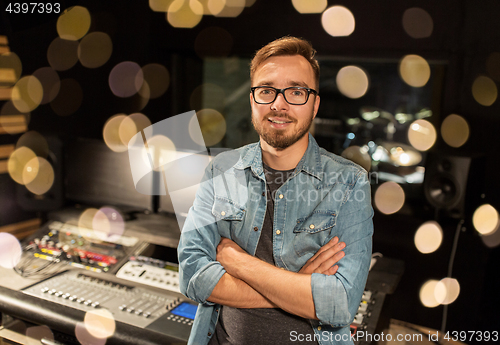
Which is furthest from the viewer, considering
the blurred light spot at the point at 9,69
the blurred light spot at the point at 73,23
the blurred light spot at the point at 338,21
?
the blurred light spot at the point at 338,21

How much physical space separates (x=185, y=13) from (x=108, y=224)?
2.18m

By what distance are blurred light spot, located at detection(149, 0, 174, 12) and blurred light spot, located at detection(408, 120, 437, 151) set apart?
243cm

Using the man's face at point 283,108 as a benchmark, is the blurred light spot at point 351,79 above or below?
above

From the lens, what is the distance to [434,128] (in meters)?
3.00

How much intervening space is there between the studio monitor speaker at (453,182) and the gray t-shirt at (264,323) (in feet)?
4.87

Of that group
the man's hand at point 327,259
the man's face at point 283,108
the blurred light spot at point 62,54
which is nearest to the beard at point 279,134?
the man's face at point 283,108

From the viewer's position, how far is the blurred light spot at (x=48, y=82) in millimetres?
2850

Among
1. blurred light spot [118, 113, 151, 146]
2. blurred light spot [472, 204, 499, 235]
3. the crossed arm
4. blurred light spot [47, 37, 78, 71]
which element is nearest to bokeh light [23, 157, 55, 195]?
blurred light spot [47, 37, 78, 71]

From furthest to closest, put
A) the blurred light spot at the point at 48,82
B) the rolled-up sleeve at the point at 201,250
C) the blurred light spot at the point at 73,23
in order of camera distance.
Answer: the blurred light spot at the point at 73,23
the blurred light spot at the point at 48,82
the rolled-up sleeve at the point at 201,250

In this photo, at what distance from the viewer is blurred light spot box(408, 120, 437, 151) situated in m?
2.99

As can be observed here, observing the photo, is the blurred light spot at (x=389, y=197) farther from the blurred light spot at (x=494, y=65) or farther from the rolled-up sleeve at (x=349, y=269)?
the rolled-up sleeve at (x=349, y=269)

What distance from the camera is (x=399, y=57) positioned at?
3.06 meters

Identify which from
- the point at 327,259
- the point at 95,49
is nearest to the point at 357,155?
the point at 95,49

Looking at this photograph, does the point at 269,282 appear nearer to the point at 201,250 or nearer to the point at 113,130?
the point at 201,250
